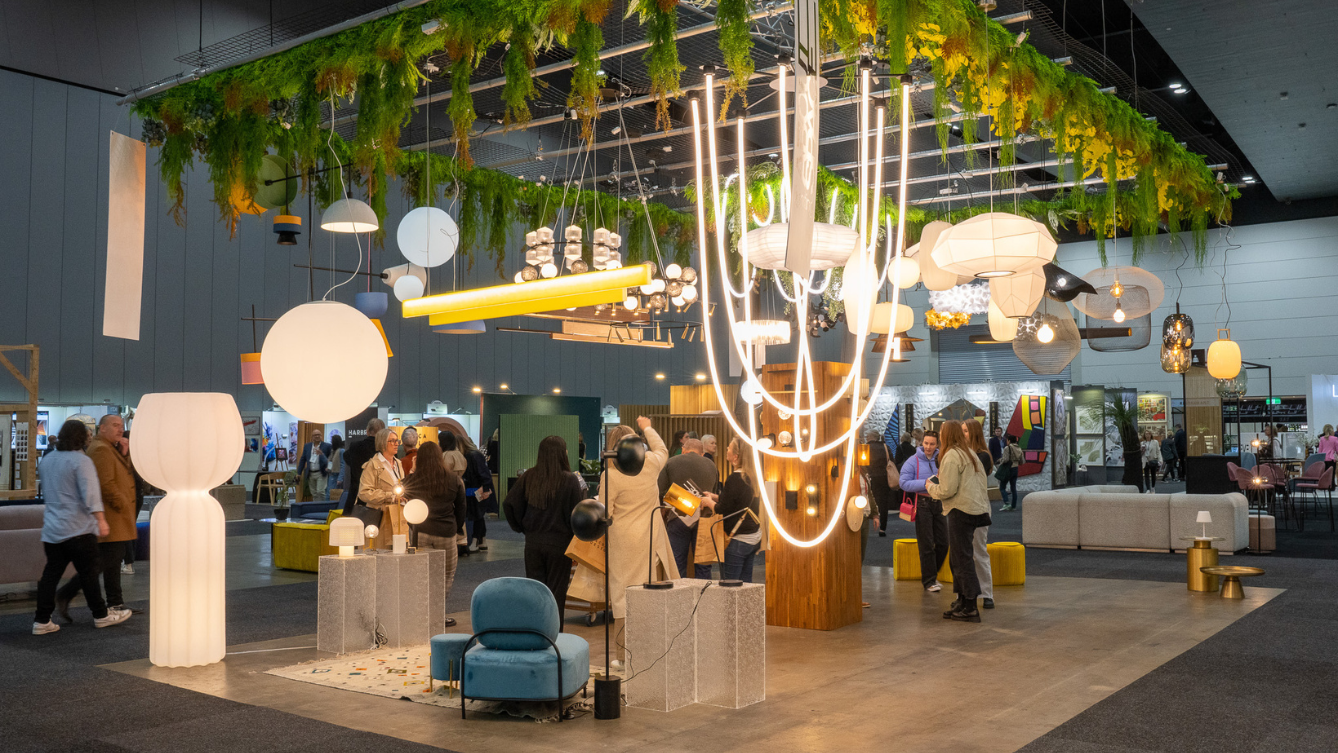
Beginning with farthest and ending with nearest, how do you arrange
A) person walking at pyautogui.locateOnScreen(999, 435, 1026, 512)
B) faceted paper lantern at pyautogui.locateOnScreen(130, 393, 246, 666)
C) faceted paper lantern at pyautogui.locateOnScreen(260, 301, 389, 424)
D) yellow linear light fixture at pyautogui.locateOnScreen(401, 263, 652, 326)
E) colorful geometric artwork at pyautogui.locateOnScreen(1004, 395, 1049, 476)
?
colorful geometric artwork at pyautogui.locateOnScreen(1004, 395, 1049, 476) → person walking at pyautogui.locateOnScreen(999, 435, 1026, 512) → yellow linear light fixture at pyautogui.locateOnScreen(401, 263, 652, 326) → faceted paper lantern at pyautogui.locateOnScreen(130, 393, 246, 666) → faceted paper lantern at pyautogui.locateOnScreen(260, 301, 389, 424)

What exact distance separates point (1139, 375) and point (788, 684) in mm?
20672

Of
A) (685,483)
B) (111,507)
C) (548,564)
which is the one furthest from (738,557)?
(111,507)

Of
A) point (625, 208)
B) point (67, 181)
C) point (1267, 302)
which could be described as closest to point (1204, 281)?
point (1267, 302)

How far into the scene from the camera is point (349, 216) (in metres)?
7.32

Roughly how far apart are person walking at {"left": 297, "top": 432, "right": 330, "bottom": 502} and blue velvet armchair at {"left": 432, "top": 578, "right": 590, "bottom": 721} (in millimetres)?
13063

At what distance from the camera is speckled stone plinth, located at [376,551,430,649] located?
6.10 metres

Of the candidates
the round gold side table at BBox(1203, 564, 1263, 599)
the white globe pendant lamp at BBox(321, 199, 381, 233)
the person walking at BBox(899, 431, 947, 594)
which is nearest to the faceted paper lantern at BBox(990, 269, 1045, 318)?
the person walking at BBox(899, 431, 947, 594)

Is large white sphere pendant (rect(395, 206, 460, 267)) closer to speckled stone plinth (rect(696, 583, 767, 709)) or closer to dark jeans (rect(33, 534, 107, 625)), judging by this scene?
dark jeans (rect(33, 534, 107, 625))

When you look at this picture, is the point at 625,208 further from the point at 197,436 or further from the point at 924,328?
the point at 924,328

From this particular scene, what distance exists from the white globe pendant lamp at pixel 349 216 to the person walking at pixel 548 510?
8.40 feet

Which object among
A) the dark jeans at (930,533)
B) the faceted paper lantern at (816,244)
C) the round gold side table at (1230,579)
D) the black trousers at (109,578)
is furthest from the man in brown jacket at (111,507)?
the round gold side table at (1230,579)

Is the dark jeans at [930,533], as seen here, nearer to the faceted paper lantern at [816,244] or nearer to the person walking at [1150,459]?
the faceted paper lantern at [816,244]

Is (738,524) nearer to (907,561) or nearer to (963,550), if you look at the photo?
(963,550)

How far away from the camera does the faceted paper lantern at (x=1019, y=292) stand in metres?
7.12
